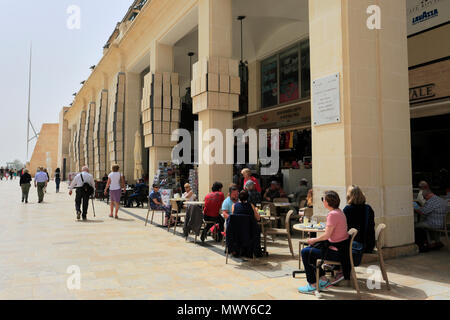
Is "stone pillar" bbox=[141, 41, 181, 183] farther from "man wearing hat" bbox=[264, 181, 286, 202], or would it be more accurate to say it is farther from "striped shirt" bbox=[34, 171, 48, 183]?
"man wearing hat" bbox=[264, 181, 286, 202]

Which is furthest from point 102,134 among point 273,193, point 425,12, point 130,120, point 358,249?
point 358,249

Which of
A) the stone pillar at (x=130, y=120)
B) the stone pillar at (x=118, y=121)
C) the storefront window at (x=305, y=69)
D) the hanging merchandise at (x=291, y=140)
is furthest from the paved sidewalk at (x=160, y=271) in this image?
the stone pillar at (x=118, y=121)

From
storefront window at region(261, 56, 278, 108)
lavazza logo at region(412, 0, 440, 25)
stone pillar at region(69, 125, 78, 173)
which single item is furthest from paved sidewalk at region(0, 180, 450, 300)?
stone pillar at region(69, 125, 78, 173)

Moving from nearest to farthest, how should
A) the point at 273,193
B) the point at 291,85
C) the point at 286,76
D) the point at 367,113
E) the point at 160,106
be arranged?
the point at 367,113 < the point at 273,193 < the point at 160,106 < the point at 291,85 < the point at 286,76

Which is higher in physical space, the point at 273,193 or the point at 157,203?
the point at 273,193

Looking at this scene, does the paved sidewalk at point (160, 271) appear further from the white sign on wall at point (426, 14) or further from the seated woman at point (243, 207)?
the white sign on wall at point (426, 14)

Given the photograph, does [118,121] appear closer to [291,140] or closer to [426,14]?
[291,140]

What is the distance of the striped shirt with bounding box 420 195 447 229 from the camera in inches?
230

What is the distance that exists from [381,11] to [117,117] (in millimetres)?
13755

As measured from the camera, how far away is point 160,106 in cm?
1239

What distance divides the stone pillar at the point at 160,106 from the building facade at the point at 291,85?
40mm

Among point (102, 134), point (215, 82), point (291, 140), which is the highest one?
point (102, 134)

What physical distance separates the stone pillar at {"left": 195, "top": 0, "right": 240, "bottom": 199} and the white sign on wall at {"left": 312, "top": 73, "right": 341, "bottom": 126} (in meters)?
3.49

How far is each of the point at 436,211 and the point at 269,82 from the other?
11402mm
